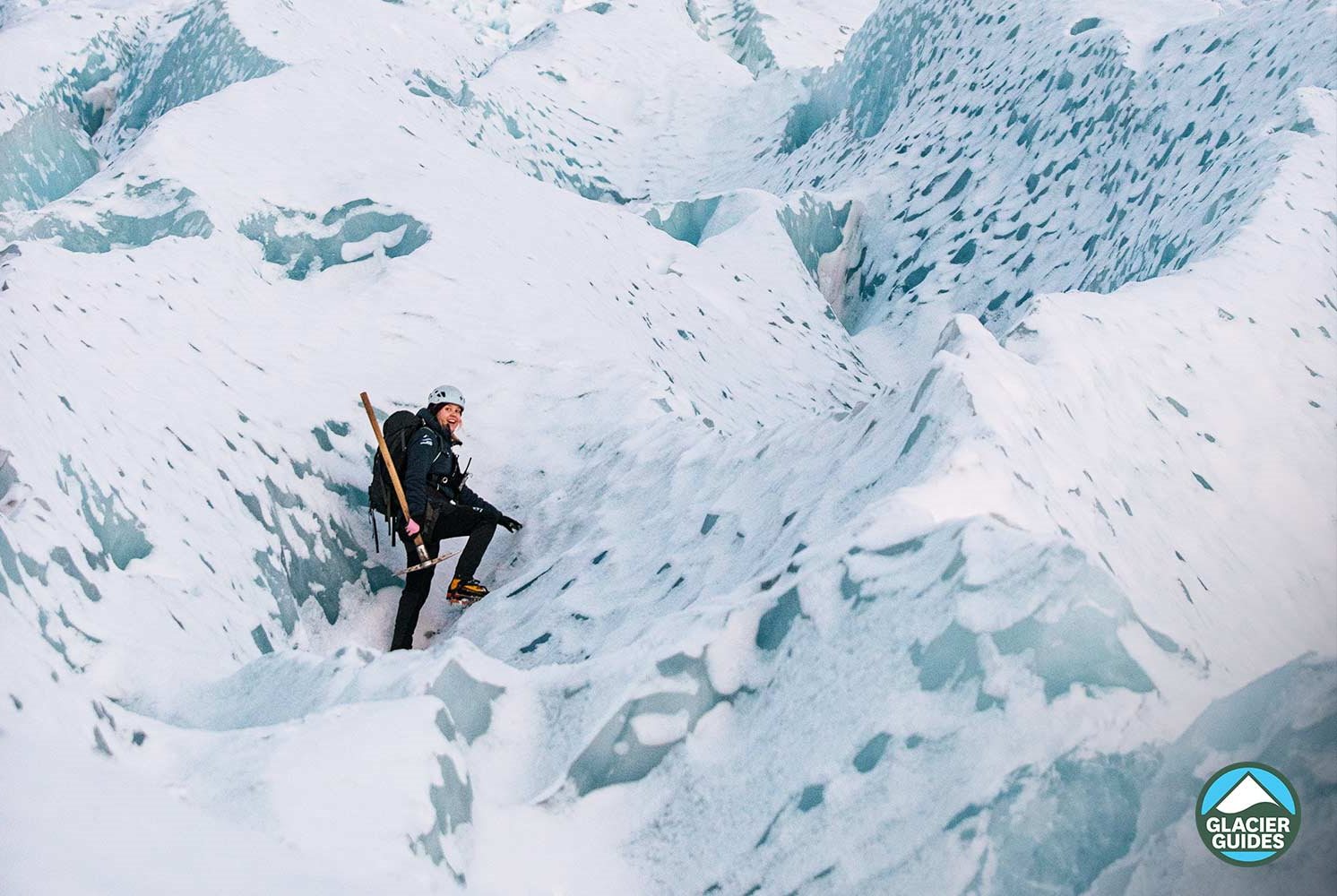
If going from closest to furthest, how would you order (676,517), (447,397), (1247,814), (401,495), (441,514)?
(1247,814), (676,517), (401,495), (441,514), (447,397)

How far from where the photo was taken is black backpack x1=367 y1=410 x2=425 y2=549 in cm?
512

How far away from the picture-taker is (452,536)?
17.1 ft

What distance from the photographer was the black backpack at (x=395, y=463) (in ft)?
16.8

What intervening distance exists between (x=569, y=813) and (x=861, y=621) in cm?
87

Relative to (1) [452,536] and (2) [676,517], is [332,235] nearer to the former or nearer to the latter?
(1) [452,536]

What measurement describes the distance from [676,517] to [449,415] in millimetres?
1236

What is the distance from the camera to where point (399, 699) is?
10.1 feet

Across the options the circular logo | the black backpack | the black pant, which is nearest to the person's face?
the black backpack

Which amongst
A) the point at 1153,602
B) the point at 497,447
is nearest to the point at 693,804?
the point at 1153,602

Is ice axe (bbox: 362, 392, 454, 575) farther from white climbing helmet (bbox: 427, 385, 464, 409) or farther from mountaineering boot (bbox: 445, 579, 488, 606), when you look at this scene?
white climbing helmet (bbox: 427, 385, 464, 409)

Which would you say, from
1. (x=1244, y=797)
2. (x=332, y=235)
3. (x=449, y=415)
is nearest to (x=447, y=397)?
(x=449, y=415)

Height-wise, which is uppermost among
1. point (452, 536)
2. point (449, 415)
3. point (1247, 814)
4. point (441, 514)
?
point (1247, 814)

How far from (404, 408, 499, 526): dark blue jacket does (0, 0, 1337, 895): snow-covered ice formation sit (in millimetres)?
361

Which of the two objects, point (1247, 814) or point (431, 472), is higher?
point (1247, 814)
